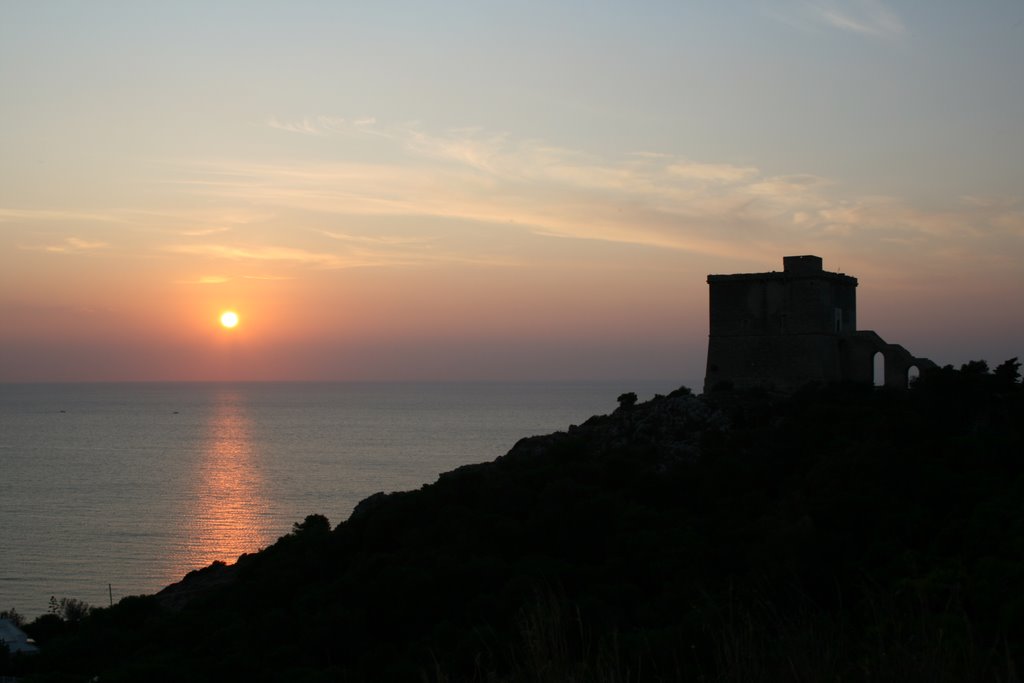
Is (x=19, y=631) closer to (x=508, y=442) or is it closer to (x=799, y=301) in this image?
(x=799, y=301)

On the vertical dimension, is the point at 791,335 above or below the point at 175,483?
above

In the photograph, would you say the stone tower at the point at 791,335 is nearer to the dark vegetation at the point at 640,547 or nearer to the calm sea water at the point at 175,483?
the dark vegetation at the point at 640,547

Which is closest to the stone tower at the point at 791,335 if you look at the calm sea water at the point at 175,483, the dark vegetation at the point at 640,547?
the dark vegetation at the point at 640,547

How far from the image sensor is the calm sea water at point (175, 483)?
48.5 meters

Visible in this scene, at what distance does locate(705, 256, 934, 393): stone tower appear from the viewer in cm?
3359

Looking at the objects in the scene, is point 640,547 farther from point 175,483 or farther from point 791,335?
point 175,483

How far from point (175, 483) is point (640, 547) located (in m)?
65.9

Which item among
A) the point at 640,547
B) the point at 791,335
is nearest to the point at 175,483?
the point at 791,335

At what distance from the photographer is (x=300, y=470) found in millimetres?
88500

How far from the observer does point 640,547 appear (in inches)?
910

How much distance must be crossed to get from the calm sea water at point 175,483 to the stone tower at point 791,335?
27.1 metres

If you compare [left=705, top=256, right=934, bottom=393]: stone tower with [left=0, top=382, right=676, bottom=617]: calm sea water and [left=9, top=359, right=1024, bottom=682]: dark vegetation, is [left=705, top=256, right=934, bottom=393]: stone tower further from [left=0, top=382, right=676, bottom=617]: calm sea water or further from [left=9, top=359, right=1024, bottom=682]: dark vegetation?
[left=0, top=382, right=676, bottom=617]: calm sea water

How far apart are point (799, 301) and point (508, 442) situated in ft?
269

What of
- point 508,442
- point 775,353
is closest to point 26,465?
point 508,442
